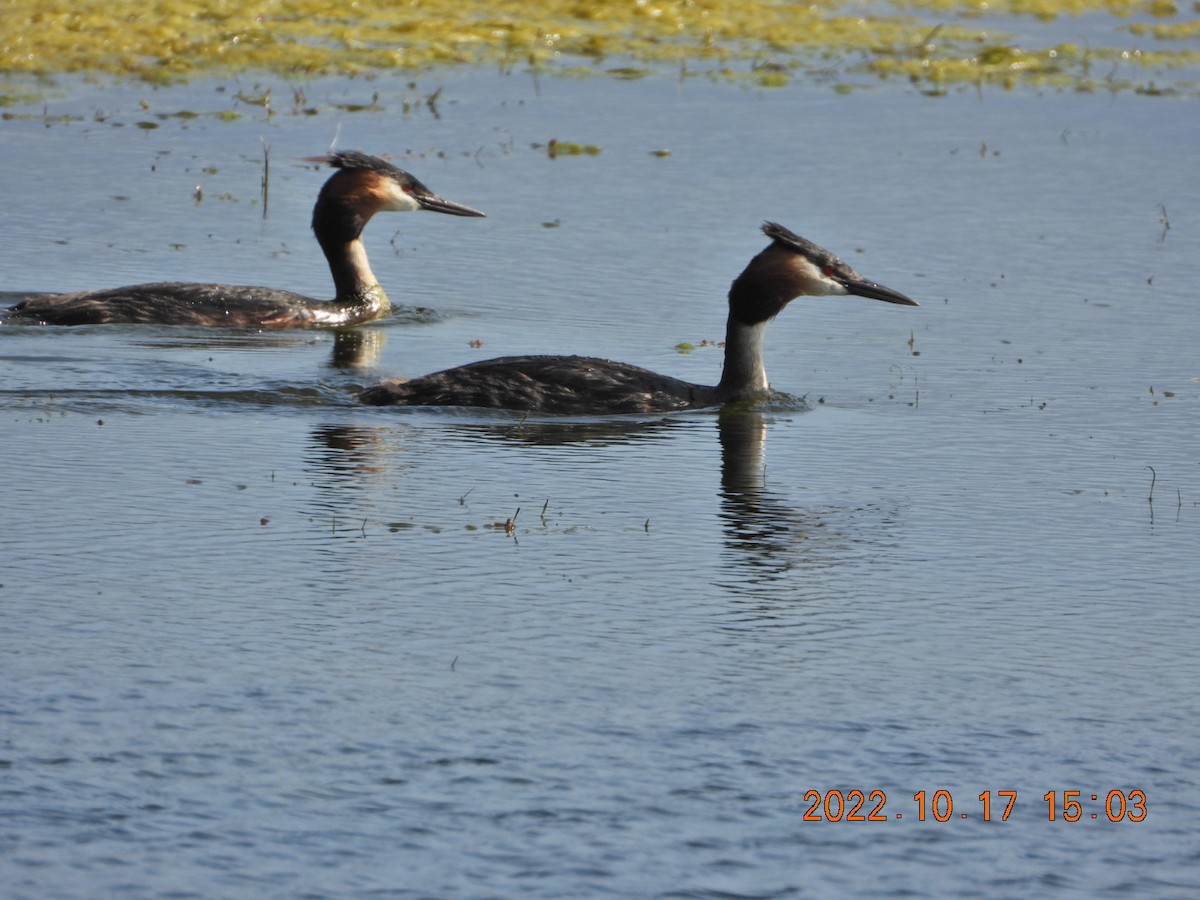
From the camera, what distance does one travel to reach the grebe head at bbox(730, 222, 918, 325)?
41.0ft

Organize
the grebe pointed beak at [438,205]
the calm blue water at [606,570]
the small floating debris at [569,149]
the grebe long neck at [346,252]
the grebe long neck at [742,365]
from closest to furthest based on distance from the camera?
the calm blue water at [606,570] < the grebe long neck at [742,365] < the grebe long neck at [346,252] < the grebe pointed beak at [438,205] < the small floating debris at [569,149]

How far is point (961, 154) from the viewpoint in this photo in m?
20.5

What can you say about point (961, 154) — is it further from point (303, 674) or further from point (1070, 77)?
point (303, 674)

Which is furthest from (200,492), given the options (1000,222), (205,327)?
(1000,222)

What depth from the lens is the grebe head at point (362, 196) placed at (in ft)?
51.4

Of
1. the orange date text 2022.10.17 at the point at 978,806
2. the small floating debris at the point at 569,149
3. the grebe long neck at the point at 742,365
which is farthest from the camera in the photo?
the small floating debris at the point at 569,149

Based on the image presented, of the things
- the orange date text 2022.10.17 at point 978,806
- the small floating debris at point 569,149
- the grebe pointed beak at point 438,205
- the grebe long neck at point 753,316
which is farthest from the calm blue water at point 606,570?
the small floating debris at point 569,149

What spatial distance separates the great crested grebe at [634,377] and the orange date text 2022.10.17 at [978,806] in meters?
5.58

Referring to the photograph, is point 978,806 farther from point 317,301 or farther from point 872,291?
point 317,301

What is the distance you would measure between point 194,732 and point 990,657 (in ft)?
9.45

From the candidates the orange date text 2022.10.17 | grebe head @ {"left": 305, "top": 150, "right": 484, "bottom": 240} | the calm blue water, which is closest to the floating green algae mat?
the calm blue water

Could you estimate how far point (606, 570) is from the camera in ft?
28.7

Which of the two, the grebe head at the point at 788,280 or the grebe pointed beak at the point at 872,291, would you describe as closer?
the grebe head at the point at 788,280

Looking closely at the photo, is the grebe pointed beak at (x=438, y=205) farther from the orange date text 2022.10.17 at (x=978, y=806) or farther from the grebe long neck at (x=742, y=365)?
the orange date text 2022.10.17 at (x=978, y=806)
